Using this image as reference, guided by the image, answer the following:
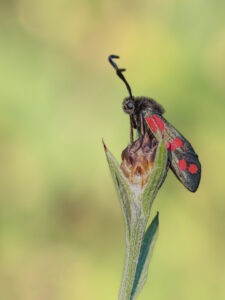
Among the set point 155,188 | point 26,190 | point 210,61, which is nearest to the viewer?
point 155,188

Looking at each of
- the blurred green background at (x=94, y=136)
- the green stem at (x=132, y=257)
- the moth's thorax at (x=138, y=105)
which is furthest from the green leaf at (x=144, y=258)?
the blurred green background at (x=94, y=136)

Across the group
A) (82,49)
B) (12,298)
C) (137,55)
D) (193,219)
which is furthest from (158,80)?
(12,298)

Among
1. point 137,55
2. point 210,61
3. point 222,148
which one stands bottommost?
point 222,148

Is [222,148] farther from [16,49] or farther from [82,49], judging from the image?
[16,49]

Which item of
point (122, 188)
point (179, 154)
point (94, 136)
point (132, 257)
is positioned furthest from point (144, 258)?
point (94, 136)

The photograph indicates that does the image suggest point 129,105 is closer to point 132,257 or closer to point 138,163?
point 138,163

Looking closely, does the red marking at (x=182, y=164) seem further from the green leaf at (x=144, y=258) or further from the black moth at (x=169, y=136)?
the green leaf at (x=144, y=258)

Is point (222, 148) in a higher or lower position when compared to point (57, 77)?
lower
